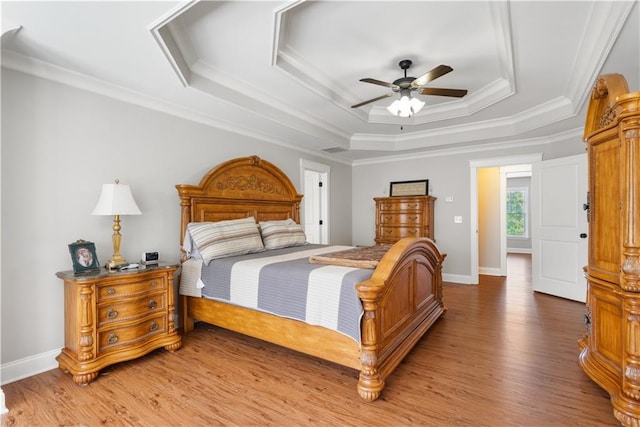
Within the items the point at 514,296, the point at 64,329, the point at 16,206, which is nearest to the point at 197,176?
the point at 16,206

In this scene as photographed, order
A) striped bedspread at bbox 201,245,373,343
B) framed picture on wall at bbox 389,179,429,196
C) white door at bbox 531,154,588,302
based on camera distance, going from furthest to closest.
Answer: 1. framed picture on wall at bbox 389,179,429,196
2. white door at bbox 531,154,588,302
3. striped bedspread at bbox 201,245,373,343

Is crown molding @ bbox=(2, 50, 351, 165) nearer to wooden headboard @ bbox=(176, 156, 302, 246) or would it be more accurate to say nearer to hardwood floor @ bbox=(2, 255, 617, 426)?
wooden headboard @ bbox=(176, 156, 302, 246)

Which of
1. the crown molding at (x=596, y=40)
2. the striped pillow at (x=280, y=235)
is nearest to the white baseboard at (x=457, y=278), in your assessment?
the striped pillow at (x=280, y=235)

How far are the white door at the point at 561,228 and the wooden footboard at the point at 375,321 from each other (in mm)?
2430

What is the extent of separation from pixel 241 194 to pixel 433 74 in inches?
96.7

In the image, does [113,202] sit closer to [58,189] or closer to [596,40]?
[58,189]

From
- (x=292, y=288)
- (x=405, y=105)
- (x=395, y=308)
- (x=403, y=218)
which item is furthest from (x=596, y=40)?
(x=403, y=218)

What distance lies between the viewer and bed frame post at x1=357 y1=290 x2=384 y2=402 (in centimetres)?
194

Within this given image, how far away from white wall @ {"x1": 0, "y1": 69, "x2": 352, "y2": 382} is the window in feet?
33.6

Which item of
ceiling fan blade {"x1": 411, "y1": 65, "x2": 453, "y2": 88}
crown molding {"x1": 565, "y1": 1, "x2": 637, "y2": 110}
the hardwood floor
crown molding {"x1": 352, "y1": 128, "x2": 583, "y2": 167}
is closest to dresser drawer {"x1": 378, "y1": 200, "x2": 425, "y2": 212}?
crown molding {"x1": 352, "y1": 128, "x2": 583, "y2": 167}

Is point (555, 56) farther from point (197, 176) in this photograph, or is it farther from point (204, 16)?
point (197, 176)

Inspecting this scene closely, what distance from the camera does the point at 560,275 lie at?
173 inches

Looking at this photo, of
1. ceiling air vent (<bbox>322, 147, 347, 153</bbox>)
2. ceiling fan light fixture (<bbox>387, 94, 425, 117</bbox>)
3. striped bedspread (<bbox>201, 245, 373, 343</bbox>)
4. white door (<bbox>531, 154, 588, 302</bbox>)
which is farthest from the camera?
ceiling air vent (<bbox>322, 147, 347, 153</bbox>)

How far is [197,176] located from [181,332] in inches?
64.7
